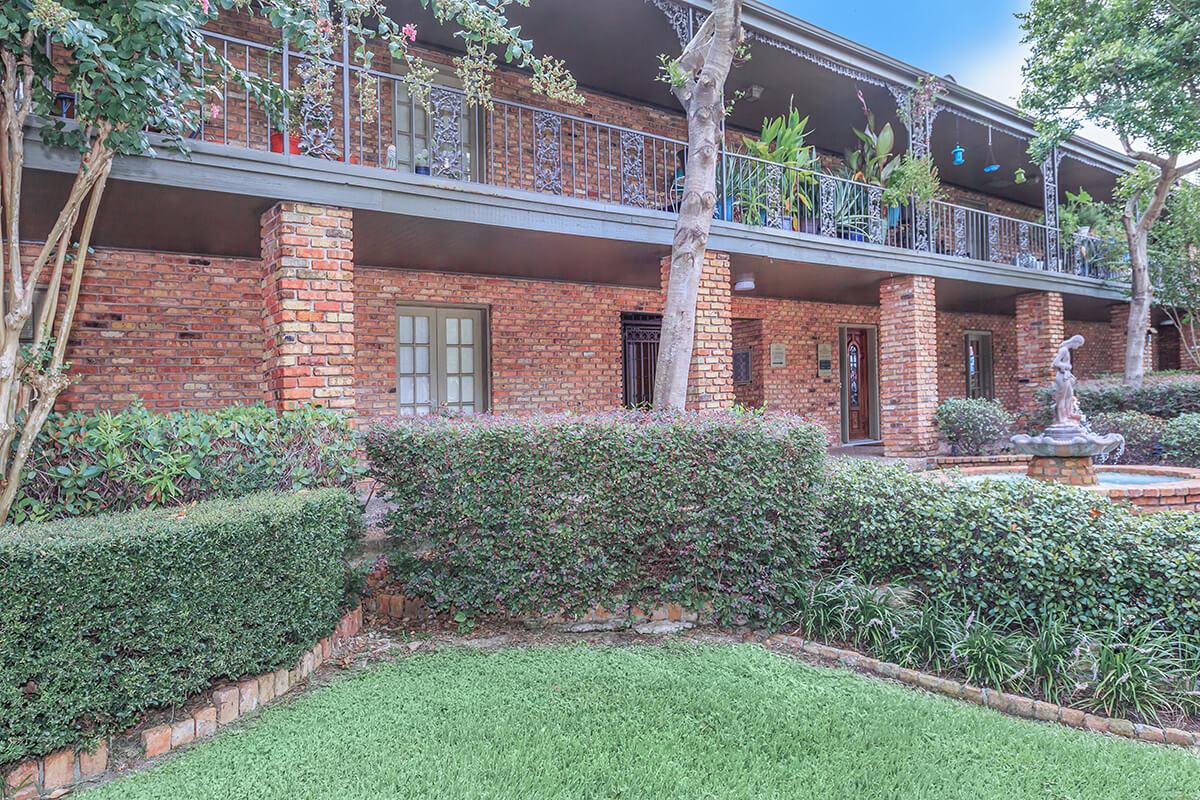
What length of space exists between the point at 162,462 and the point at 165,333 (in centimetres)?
405

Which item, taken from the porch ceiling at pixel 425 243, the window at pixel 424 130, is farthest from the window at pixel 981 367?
the window at pixel 424 130

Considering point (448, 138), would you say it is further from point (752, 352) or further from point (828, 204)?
point (752, 352)

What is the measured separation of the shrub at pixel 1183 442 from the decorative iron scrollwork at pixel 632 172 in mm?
6940

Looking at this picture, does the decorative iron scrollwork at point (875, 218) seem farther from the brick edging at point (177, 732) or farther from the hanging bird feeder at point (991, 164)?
the brick edging at point (177, 732)

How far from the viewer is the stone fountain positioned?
5.54 metres

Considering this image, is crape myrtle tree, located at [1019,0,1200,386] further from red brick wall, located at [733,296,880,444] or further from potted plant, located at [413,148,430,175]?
potted plant, located at [413,148,430,175]

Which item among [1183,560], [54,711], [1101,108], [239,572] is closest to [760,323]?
[1101,108]

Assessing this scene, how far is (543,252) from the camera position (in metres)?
7.75

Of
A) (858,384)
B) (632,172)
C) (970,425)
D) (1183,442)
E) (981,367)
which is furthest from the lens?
(981,367)

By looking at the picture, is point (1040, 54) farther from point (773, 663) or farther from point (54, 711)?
point (54, 711)

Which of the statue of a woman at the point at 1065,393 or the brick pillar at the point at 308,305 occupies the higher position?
the brick pillar at the point at 308,305

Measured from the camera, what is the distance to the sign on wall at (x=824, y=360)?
480 inches

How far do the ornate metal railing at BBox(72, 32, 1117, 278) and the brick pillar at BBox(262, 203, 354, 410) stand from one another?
690 millimetres

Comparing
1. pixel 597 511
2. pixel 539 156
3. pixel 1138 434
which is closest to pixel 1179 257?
pixel 1138 434
